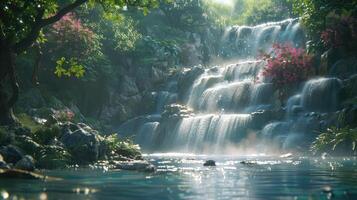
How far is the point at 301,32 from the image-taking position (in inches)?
1951

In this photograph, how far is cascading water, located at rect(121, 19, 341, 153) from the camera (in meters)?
32.0

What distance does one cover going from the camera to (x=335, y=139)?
26.4 metres

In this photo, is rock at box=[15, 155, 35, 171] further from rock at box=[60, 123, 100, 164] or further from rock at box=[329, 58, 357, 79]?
rock at box=[329, 58, 357, 79]

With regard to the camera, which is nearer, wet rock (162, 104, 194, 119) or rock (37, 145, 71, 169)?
rock (37, 145, 71, 169)

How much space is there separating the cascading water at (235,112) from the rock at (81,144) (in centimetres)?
1406

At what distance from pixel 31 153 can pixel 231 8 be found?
89.4 m

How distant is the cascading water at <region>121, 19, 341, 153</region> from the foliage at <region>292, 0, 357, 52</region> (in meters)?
4.62

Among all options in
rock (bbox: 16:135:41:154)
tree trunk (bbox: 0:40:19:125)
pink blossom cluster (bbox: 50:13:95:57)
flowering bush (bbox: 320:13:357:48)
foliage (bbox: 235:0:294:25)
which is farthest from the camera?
foliage (bbox: 235:0:294:25)

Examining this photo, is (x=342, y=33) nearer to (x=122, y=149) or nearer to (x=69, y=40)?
(x=122, y=149)

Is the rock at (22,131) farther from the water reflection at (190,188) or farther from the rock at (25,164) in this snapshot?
the water reflection at (190,188)

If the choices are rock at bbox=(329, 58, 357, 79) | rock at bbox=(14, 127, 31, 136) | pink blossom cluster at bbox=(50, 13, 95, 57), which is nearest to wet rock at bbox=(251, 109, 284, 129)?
rock at bbox=(329, 58, 357, 79)

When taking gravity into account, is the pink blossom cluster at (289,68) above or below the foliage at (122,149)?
above

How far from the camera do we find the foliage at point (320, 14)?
34716 millimetres

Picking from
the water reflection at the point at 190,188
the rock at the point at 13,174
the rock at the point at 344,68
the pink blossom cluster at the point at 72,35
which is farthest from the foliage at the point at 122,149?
A: the pink blossom cluster at the point at 72,35
